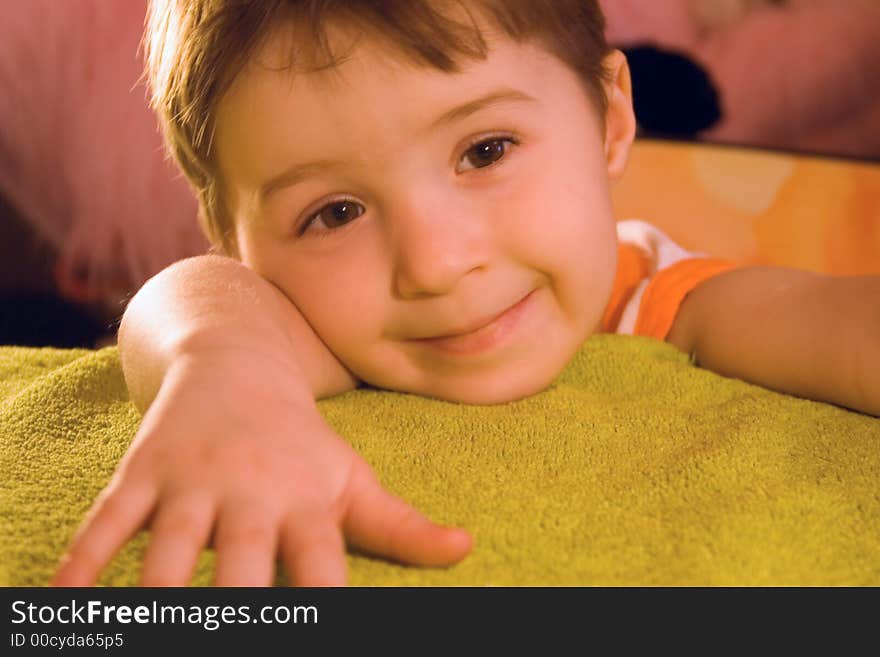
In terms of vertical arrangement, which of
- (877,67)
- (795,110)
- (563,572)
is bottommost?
(795,110)

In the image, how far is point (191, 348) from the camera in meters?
0.65

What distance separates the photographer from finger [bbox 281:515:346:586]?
47 cm

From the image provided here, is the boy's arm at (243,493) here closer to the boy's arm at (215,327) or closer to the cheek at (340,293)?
the boy's arm at (215,327)

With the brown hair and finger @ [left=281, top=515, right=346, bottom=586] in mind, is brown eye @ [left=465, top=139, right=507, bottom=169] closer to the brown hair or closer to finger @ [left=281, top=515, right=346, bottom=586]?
the brown hair

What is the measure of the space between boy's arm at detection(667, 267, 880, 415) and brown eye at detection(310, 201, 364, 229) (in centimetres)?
42

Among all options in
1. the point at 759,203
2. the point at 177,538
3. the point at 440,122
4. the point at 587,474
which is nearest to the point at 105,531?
the point at 177,538

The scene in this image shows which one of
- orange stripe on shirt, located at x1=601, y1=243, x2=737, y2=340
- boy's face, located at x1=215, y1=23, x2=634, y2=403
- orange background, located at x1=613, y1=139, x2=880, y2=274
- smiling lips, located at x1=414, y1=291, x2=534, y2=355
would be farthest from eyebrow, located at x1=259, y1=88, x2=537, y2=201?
orange background, located at x1=613, y1=139, x2=880, y2=274

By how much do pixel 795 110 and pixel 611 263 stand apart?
3.19ft

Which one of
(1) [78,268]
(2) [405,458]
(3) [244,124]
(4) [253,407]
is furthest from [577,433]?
(1) [78,268]

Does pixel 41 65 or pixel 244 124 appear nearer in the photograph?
pixel 244 124

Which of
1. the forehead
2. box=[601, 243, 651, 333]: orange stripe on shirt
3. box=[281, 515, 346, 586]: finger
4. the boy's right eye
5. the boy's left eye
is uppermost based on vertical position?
the forehead

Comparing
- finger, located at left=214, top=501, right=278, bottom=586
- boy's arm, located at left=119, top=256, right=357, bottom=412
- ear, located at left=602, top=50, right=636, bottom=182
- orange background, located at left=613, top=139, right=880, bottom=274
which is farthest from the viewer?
orange background, located at left=613, top=139, right=880, bottom=274

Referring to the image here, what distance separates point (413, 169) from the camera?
2.48ft

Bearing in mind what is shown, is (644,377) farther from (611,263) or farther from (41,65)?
(41,65)
